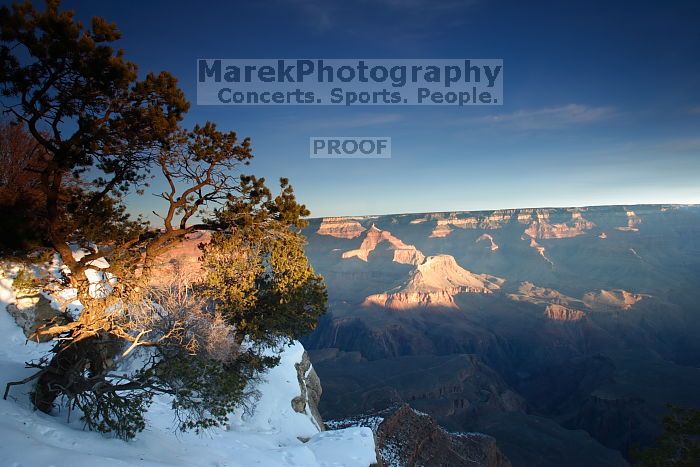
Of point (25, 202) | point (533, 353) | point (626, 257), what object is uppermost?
point (25, 202)

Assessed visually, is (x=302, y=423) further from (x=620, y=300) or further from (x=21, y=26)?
(x=620, y=300)

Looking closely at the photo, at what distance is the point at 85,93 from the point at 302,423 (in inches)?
655

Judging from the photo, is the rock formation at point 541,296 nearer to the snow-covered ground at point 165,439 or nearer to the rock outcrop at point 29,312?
the snow-covered ground at point 165,439

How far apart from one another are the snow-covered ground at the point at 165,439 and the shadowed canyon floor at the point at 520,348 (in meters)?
39.5

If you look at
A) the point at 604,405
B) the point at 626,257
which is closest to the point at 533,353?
the point at 604,405

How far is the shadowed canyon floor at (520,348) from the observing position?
66.4 metres

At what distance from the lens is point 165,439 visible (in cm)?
1169

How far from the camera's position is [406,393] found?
74062 mm

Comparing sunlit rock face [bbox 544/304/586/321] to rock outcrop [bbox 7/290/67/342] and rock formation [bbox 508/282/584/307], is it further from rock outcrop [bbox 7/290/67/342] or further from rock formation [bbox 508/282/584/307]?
rock outcrop [bbox 7/290/67/342]

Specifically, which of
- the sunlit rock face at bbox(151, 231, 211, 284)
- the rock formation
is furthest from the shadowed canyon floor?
the sunlit rock face at bbox(151, 231, 211, 284)

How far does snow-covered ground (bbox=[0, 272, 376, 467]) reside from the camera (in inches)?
310

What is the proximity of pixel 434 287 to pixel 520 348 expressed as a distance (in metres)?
36.2

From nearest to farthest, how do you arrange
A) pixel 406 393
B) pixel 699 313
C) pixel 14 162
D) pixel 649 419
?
pixel 14 162 → pixel 649 419 → pixel 406 393 → pixel 699 313

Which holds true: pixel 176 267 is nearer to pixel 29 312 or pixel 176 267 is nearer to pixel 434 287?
pixel 29 312
